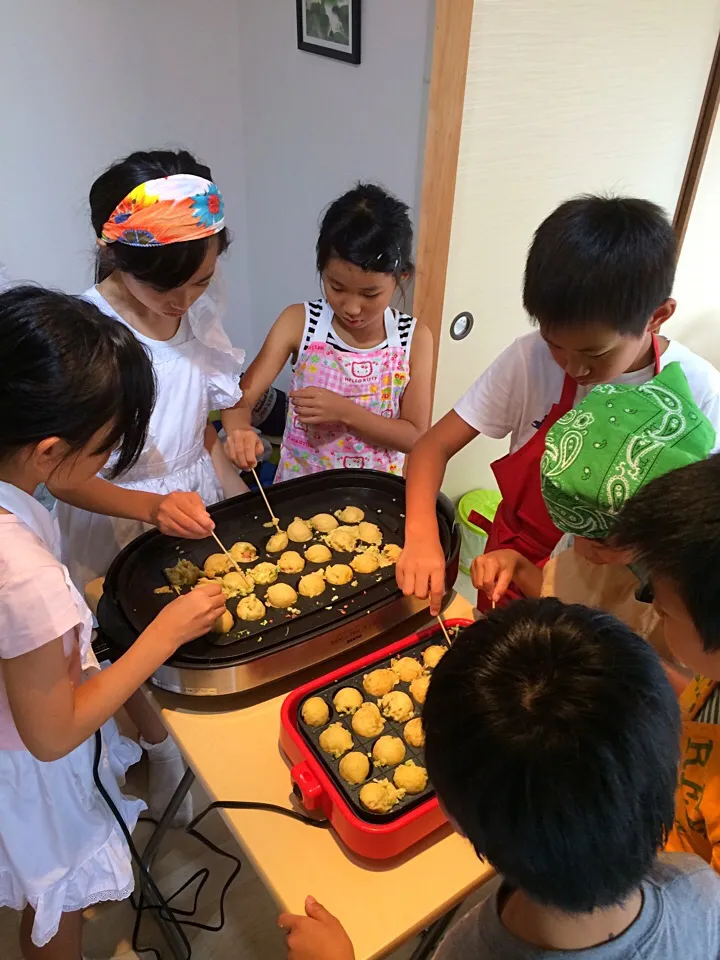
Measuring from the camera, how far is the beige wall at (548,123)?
1.70 meters

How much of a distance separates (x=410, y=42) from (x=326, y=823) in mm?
1659

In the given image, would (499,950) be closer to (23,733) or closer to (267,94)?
(23,733)

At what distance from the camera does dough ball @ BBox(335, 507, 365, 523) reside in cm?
133

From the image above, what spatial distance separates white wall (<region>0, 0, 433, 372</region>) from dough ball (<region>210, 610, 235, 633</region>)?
1.23 m

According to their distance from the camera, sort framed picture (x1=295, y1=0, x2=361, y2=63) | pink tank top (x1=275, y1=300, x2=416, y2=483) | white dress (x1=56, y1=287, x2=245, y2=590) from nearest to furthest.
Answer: white dress (x1=56, y1=287, x2=245, y2=590), pink tank top (x1=275, y1=300, x2=416, y2=483), framed picture (x1=295, y1=0, x2=361, y2=63)

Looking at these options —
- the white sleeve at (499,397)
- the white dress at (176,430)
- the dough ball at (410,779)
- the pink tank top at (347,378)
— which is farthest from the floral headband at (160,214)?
the dough ball at (410,779)

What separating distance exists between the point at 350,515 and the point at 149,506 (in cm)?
36

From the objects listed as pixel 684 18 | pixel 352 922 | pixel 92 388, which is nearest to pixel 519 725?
pixel 352 922

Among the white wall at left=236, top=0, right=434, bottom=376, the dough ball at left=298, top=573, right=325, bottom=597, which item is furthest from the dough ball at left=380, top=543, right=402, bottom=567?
the white wall at left=236, top=0, right=434, bottom=376

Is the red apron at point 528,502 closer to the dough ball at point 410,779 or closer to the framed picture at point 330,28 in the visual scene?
the dough ball at point 410,779

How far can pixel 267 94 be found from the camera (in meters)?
2.30

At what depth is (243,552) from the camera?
4.08 ft

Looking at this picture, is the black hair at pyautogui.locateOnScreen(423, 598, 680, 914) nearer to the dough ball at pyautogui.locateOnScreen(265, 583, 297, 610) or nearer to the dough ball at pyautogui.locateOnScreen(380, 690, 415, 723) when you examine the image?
the dough ball at pyautogui.locateOnScreen(380, 690, 415, 723)

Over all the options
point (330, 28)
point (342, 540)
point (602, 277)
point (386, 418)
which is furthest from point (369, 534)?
point (330, 28)
